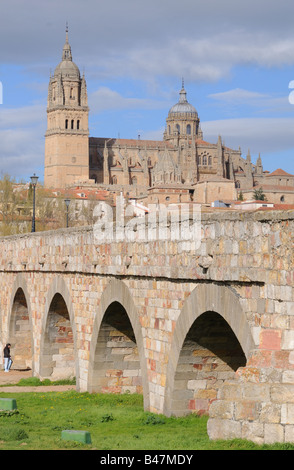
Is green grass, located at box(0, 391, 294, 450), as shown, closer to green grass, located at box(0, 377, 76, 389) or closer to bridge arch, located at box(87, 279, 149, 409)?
bridge arch, located at box(87, 279, 149, 409)

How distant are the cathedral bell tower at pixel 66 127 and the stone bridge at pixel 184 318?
11909 centimetres

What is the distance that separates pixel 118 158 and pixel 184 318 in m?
135

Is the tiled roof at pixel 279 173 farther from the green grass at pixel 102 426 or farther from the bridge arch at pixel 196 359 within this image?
the bridge arch at pixel 196 359

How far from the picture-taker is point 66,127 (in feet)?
471

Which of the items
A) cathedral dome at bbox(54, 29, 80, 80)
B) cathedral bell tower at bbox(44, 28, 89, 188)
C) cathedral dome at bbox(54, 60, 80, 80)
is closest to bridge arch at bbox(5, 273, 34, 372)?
cathedral bell tower at bbox(44, 28, 89, 188)

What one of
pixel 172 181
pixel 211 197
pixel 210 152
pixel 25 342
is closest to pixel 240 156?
pixel 210 152

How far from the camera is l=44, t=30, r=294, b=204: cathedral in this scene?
138625mm

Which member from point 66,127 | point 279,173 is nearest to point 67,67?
point 66,127

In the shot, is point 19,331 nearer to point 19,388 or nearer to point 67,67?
point 19,388

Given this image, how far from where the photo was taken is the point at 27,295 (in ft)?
77.2

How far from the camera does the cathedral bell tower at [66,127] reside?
14138cm

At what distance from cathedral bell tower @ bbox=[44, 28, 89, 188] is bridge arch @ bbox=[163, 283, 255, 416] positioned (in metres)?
127

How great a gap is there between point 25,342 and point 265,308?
1744 centimetres
